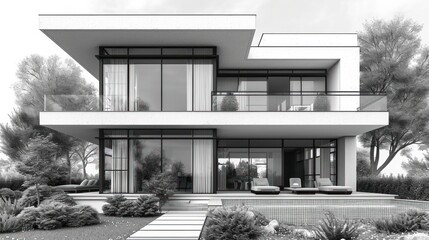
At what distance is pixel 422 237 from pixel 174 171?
39.8ft

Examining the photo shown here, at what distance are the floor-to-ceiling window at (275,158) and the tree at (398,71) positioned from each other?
403 inches

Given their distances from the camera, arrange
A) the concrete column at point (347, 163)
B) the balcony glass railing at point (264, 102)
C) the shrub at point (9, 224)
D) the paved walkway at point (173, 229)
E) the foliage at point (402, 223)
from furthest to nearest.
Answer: the concrete column at point (347, 163) < the balcony glass railing at point (264, 102) < the shrub at point (9, 224) < the foliage at point (402, 223) < the paved walkway at point (173, 229)

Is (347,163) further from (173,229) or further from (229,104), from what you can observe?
(173,229)

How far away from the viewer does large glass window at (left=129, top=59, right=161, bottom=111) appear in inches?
753

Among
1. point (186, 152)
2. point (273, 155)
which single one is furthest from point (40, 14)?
point (273, 155)

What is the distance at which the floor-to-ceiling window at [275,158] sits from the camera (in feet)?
76.4

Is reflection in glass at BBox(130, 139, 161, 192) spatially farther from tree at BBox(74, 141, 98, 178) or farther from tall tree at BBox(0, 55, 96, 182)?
tree at BBox(74, 141, 98, 178)

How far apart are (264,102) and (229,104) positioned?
1610 mm

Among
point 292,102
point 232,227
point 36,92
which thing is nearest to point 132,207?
point 232,227

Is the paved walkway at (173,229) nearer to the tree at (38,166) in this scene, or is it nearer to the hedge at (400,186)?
the tree at (38,166)

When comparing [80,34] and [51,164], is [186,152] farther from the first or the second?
[80,34]

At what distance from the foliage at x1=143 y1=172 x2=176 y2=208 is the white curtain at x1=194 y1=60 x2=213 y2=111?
157 inches

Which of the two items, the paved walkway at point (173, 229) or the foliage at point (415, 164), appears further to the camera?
the foliage at point (415, 164)

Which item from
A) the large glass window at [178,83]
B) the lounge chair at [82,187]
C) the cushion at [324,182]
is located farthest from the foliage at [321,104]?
the lounge chair at [82,187]
